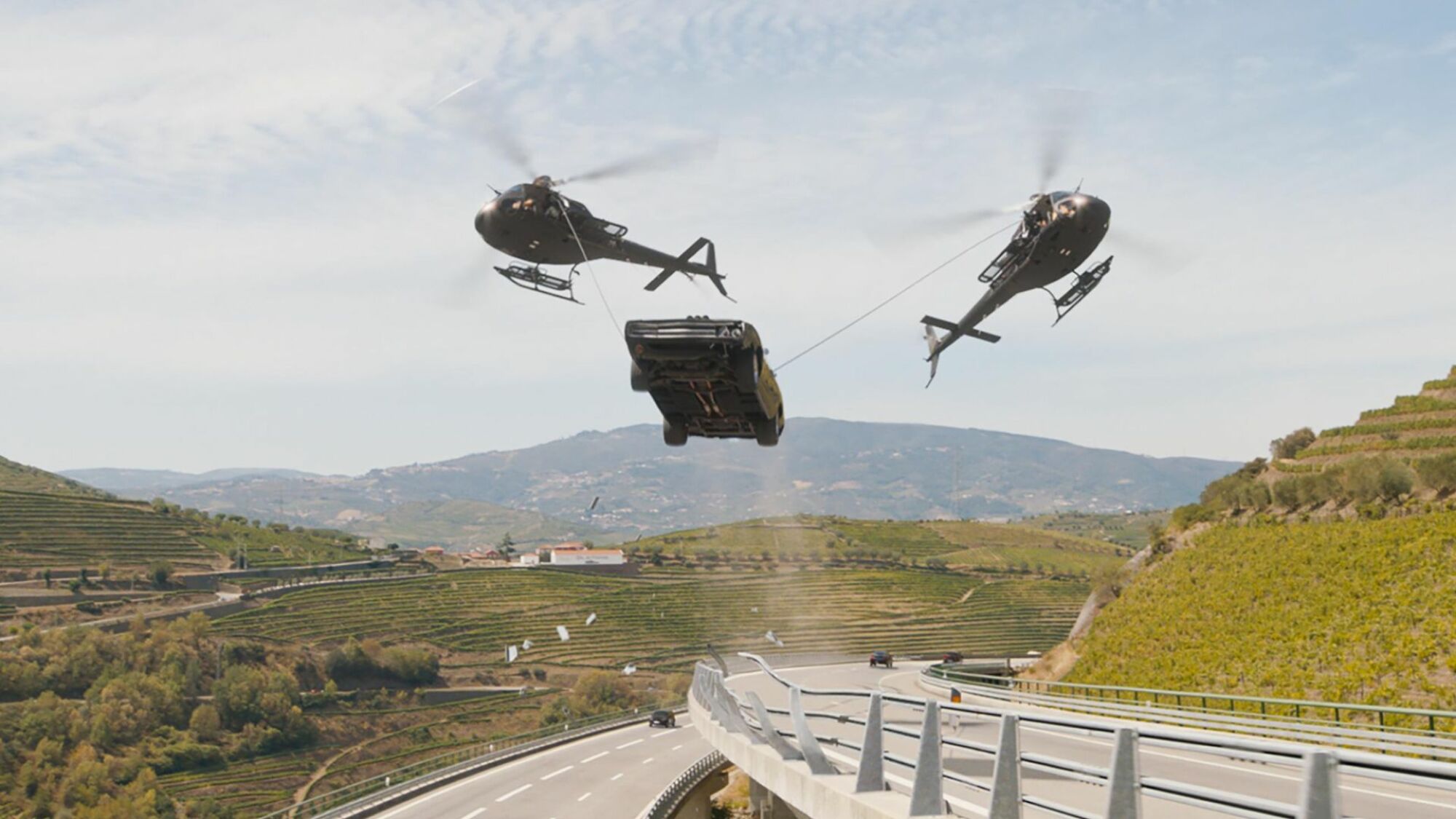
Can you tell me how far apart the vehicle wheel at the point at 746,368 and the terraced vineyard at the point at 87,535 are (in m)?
135

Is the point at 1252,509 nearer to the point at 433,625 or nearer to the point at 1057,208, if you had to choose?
the point at 1057,208

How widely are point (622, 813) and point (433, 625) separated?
10315cm

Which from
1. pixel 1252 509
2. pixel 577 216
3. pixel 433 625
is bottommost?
pixel 433 625

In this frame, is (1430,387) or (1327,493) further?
(1430,387)

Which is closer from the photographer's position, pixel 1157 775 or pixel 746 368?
pixel 1157 775

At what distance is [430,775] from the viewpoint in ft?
149

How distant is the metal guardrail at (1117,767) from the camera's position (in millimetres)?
5707

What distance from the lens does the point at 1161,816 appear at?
10945 mm

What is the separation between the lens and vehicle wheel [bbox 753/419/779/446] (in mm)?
29422

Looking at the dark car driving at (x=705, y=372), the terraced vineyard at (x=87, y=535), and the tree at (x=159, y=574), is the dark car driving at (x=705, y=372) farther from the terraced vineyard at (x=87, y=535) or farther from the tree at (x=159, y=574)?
the terraced vineyard at (x=87, y=535)

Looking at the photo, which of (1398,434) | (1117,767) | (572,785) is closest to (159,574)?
(572,785)

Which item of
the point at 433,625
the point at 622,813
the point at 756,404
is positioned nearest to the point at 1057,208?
the point at 756,404

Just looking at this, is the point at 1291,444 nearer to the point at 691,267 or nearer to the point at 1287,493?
the point at 1287,493

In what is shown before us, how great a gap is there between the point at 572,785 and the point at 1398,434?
160 feet
